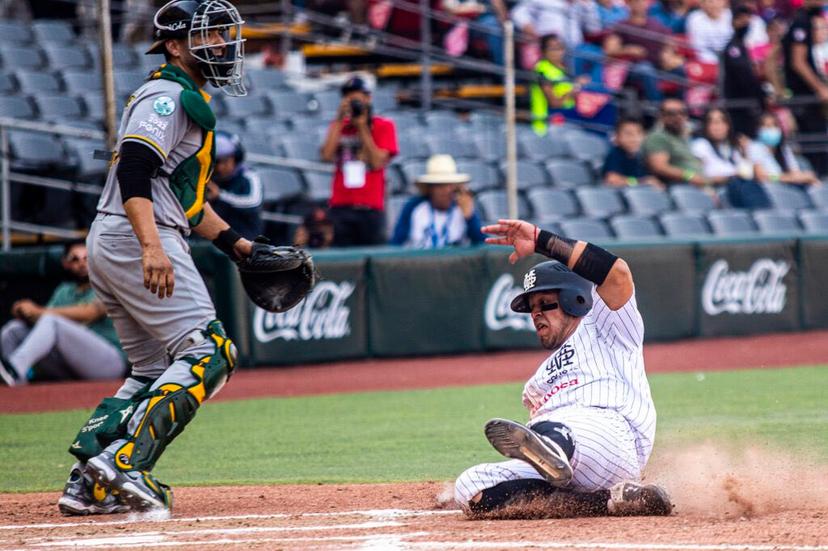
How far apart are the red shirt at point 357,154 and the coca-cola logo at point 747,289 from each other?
3.36 m

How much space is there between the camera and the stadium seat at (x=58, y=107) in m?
13.4

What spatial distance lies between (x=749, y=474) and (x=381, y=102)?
10406 mm

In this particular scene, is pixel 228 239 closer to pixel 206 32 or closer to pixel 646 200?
pixel 206 32

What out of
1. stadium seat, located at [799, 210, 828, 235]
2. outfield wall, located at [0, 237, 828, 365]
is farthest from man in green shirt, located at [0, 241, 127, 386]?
stadium seat, located at [799, 210, 828, 235]

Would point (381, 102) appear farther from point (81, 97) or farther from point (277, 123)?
point (81, 97)

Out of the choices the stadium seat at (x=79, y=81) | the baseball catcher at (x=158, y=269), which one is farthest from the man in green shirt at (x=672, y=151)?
→ the baseball catcher at (x=158, y=269)

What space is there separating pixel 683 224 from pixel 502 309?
2.93 metres

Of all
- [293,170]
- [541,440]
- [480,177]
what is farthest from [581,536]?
[480,177]

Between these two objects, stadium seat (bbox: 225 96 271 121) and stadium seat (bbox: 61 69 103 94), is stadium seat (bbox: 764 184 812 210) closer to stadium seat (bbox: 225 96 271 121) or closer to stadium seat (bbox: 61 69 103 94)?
stadium seat (bbox: 225 96 271 121)

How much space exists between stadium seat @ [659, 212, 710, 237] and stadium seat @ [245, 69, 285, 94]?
15.2 feet

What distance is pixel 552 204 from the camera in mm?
14008

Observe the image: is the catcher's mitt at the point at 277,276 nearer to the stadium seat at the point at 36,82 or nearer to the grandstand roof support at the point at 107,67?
the grandstand roof support at the point at 107,67

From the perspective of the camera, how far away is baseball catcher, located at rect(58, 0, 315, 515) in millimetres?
5125

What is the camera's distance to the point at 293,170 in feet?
43.7
